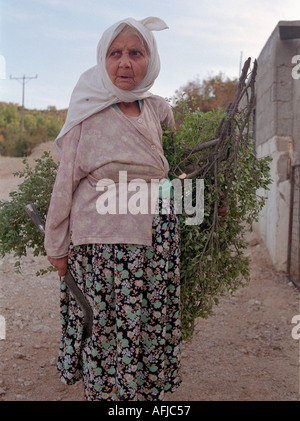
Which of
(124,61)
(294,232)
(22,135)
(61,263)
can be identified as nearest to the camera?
(124,61)

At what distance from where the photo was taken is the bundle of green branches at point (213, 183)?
2.26 m

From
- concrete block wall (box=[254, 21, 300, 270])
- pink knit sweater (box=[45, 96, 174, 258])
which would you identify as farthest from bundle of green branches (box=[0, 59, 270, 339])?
concrete block wall (box=[254, 21, 300, 270])

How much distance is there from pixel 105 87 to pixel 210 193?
0.80 meters

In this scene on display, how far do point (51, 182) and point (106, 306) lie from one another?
3.21ft

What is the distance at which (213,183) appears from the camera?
2.34m

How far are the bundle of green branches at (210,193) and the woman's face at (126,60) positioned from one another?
433 mm

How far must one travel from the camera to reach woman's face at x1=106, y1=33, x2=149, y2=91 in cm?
193

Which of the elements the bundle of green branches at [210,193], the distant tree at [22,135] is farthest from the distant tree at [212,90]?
the bundle of green branches at [210,193]

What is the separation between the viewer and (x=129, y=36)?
1.93 meters

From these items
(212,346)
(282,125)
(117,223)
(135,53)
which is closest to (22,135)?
(282,125)

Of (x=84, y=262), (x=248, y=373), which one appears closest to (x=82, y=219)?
(x=84, y=262)

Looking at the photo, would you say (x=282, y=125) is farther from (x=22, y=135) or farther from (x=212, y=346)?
(x=22, y=135)
